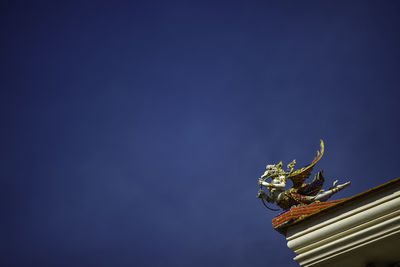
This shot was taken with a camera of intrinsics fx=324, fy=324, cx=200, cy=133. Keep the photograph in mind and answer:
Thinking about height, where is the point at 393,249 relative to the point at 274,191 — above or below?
below

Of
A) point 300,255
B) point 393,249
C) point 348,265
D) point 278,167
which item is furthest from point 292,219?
point 278,167

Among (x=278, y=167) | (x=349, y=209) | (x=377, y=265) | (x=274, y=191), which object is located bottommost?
(x=377, y=265)

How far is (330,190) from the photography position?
8523 mm

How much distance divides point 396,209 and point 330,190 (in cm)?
368

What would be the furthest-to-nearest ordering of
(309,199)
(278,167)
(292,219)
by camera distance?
(278,167), (309,199), (292,219)

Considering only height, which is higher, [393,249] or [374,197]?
[374,197]

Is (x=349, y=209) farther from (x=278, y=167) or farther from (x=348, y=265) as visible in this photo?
(x=278, y=167)

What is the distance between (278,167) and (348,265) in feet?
15.9

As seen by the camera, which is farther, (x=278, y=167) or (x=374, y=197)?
(x=278, y=167)

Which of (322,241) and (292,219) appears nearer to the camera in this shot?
(322,241)

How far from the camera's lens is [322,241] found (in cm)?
523

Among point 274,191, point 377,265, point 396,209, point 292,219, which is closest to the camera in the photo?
point 396,209

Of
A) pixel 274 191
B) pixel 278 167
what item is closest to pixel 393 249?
pixel 274 191

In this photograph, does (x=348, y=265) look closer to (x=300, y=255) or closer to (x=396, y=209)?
(x=300, y=255)
